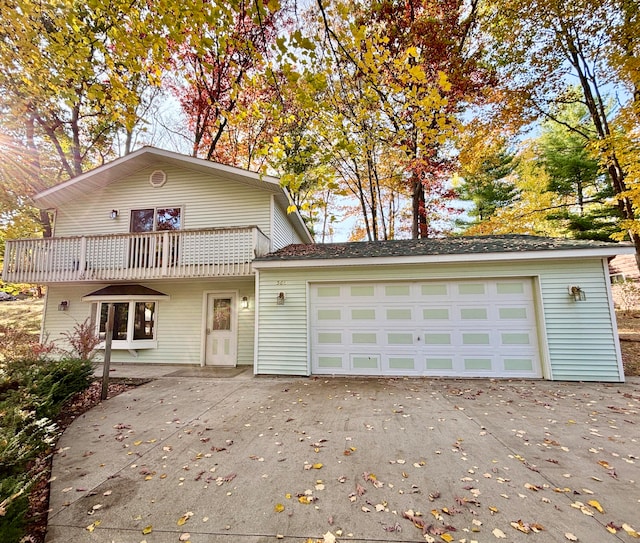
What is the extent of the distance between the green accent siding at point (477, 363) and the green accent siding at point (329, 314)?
299 cm

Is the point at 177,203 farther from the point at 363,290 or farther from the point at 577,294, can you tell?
the point at 577,294

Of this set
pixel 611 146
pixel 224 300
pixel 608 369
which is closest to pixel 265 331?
pixel 224 300

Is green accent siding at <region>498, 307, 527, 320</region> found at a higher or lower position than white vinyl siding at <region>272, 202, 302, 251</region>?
lower

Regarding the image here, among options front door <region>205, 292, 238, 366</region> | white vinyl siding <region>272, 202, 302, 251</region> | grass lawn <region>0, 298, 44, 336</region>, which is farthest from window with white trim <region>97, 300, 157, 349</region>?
grass lawn <region>0, 298, 44, 336</region>

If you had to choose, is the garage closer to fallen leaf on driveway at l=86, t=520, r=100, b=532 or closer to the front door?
the front door

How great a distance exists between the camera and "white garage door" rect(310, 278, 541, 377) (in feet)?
21.2

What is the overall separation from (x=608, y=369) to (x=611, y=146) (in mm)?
6099

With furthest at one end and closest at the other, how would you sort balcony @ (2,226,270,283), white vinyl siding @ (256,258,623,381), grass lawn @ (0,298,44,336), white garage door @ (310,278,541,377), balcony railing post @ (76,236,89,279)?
grass lawn @ (0,298,44,336)
balcony railing post @ (76,236,89,279)
balcony @ (2,226,270,283)
white garage door @ (310,278,541,377)
white vinyl siding @ (256,258,623,381)

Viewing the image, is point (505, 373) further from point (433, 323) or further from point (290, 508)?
point (290, 508)

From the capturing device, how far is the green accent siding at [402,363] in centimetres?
673

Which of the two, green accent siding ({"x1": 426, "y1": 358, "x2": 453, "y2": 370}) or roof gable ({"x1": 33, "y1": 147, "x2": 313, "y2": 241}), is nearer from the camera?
green accent siding ({"x1": 426, "y1": 358, "x2": 453, "y2": 370})

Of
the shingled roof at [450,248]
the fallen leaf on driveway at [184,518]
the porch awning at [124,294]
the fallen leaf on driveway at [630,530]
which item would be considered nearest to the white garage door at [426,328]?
the shingled roof at [450,248]

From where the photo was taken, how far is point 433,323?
676 cm

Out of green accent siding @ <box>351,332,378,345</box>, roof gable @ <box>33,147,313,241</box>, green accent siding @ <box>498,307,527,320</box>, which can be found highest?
roof gable @ <box>33,147,313,241</box>
